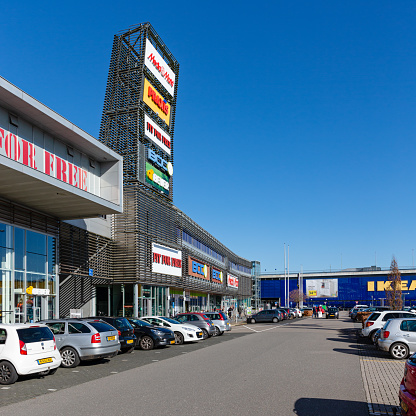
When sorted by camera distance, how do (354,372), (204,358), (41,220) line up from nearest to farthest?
1. (354,372)
2. (204,358)
3. (41,220)

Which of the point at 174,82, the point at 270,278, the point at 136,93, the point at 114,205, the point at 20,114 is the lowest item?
the point at 270,278

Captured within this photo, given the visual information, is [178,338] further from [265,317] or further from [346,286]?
[346,286]

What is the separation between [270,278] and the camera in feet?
411

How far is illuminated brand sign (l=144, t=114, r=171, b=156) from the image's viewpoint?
35.7m

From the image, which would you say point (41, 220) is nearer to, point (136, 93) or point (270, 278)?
point (136, 93)

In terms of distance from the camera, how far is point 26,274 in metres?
21.6

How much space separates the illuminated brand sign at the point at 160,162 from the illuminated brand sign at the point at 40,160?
42.8 feet

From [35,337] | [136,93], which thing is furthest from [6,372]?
[136,93]

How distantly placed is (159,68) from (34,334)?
2972cm

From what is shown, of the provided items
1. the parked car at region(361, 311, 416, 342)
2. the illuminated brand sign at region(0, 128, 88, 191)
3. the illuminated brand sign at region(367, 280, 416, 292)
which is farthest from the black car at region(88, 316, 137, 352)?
the illuminated brand sign at region(367, 280, 416, 292)

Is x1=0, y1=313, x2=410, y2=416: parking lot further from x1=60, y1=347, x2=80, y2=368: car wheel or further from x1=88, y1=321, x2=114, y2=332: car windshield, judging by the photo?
x1=88, y1=321, x2=114, y2=332: car windshield

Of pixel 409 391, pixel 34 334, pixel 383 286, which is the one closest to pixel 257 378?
pixel 34 334

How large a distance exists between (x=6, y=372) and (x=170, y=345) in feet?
39.5

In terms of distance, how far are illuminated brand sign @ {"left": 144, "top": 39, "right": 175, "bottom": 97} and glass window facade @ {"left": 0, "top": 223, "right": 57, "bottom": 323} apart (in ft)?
58.9
